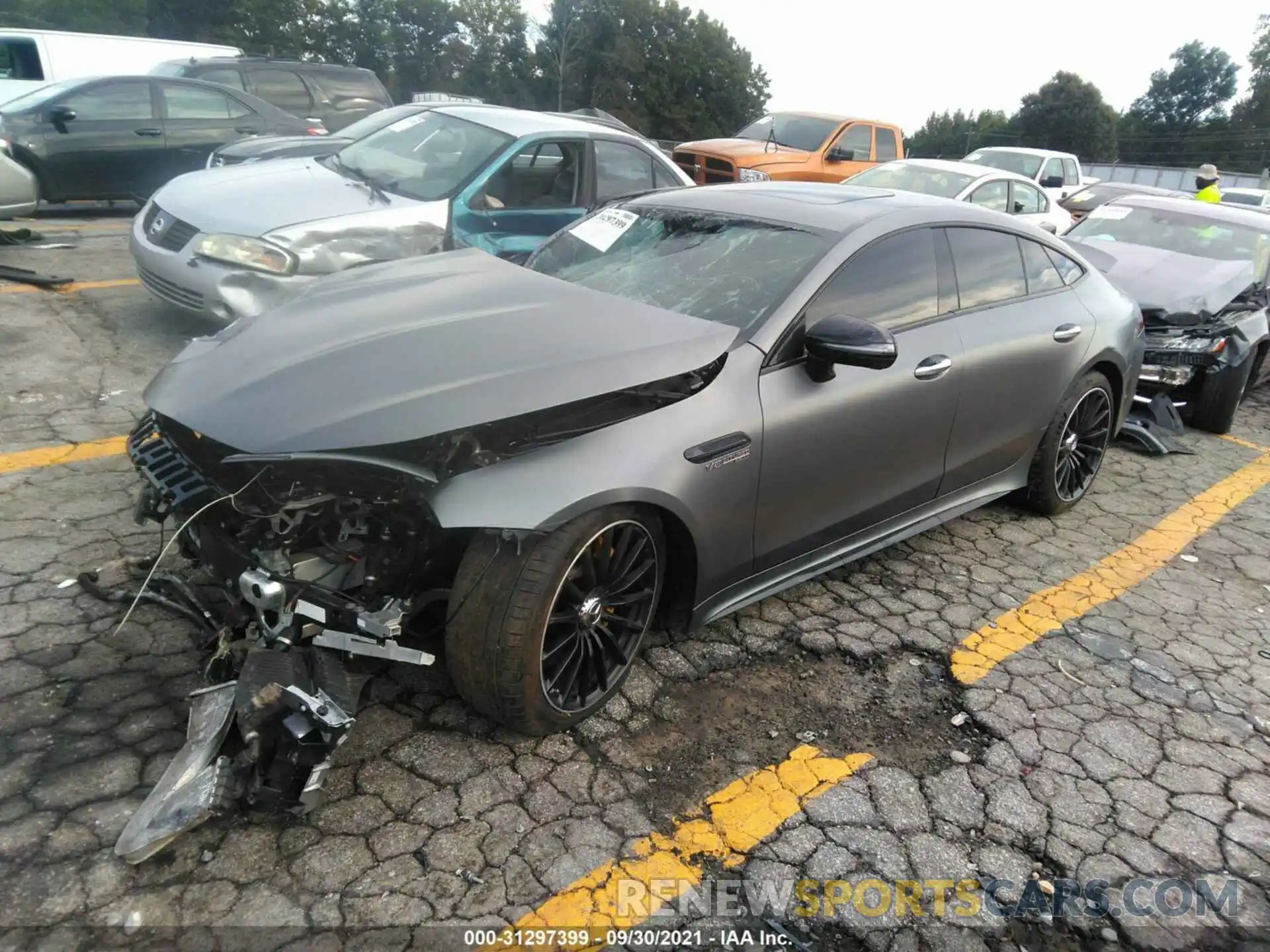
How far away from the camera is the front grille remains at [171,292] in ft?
17.2

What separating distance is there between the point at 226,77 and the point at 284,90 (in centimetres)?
74

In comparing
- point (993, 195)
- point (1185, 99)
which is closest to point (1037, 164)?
point (993, 195)

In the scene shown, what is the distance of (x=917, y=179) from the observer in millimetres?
10000

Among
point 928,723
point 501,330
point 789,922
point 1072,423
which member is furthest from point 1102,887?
point 1072,423

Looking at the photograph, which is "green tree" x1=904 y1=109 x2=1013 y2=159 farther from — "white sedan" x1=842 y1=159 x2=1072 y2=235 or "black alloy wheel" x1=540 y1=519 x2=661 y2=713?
"black alloy wheel" x1=540 y1=519 x2=661 y2=713

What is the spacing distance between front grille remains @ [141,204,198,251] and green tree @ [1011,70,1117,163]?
61.5m

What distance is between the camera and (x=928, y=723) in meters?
3.03

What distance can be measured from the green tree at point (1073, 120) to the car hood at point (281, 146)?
194 feet

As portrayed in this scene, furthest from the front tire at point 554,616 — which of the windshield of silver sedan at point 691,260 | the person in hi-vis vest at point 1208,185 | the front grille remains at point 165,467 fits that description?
the person in hi-vis vest at point 1208,185

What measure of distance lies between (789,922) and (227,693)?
159 centimetres

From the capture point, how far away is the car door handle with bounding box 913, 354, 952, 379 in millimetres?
3457

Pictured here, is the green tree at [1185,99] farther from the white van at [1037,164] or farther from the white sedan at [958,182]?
the white sedan at [958,182]

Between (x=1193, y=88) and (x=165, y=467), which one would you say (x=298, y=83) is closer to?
(x=165, y=467)

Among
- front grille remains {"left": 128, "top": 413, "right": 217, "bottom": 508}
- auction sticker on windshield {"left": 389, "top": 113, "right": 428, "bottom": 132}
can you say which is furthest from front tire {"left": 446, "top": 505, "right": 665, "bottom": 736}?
auction sticker on windshield {"left": 389, "top": 113, "right": 428, "bottom": 132}
